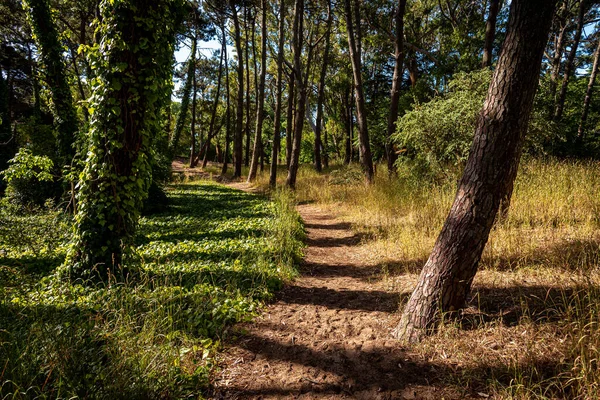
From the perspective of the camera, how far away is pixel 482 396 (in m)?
2.03

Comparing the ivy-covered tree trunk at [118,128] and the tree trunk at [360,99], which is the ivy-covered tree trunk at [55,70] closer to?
the ivy-covered tree trunk at [118,128]

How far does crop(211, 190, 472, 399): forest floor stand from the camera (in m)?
2.29

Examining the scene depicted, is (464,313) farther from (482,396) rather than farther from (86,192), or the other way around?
(86,192)

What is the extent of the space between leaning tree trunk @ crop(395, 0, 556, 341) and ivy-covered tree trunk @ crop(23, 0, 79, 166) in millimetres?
9170

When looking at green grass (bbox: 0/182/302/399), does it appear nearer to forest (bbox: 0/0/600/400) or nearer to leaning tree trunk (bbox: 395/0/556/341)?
forest (bbox: 0/0/600/400)

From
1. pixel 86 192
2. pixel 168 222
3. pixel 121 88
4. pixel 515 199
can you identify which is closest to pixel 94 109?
pixel 121 88

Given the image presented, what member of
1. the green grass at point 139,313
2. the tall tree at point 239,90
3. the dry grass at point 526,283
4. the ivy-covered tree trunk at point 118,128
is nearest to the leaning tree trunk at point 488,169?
the dry grass at point 526,283

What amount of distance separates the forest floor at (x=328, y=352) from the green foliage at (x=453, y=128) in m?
4.38

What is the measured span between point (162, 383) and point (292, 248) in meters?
3.36

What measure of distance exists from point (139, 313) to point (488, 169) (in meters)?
3.79

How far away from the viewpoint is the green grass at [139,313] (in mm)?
1952

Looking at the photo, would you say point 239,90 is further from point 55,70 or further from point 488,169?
point 488,169

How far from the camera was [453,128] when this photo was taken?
696 centimetres

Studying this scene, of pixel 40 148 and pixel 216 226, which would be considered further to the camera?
pixel 40 148
